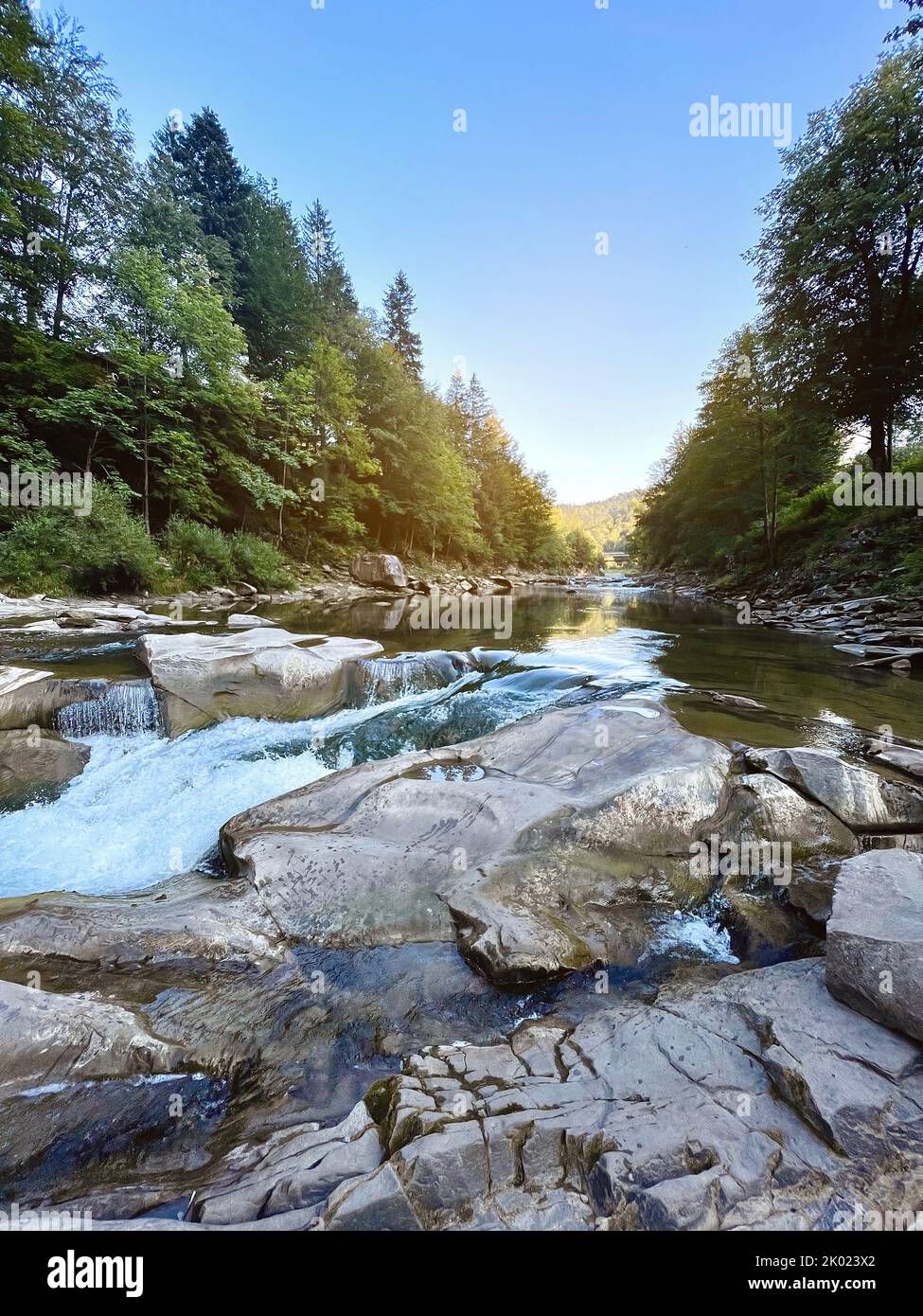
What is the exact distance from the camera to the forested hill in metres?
15.6

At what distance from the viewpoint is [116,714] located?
7.21 metres

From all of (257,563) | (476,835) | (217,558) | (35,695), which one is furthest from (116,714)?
(257,563)

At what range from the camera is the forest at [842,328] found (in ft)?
53.0

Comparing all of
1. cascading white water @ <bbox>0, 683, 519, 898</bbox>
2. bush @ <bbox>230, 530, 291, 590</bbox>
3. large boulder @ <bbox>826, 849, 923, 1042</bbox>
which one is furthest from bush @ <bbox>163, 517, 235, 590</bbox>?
large boulder @ <bbox>826, 849, 923, 1042</bbox>

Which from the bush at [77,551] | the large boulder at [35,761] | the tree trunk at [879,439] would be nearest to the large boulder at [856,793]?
the large boulder at [35,761]

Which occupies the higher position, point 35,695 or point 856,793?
point 35,695

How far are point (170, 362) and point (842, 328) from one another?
26776 millimetres

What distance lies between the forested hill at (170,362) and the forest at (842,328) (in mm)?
20652

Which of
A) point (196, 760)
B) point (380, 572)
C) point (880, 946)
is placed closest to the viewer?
point (880, 946)

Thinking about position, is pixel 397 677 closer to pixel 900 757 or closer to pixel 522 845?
pixel 522 845

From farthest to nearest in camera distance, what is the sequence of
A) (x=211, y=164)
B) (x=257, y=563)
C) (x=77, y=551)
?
Result: (x=211, y=164), (x=257, y=563), (x=77, y=551)

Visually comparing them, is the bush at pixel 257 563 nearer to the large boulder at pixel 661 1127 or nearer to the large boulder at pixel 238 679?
the large boulder at pixel 238 679

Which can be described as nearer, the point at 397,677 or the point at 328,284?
the point at 397,677

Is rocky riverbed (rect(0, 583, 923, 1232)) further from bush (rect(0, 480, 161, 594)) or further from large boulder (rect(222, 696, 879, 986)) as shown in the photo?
bush (rect(0, 480, 161, 594))
